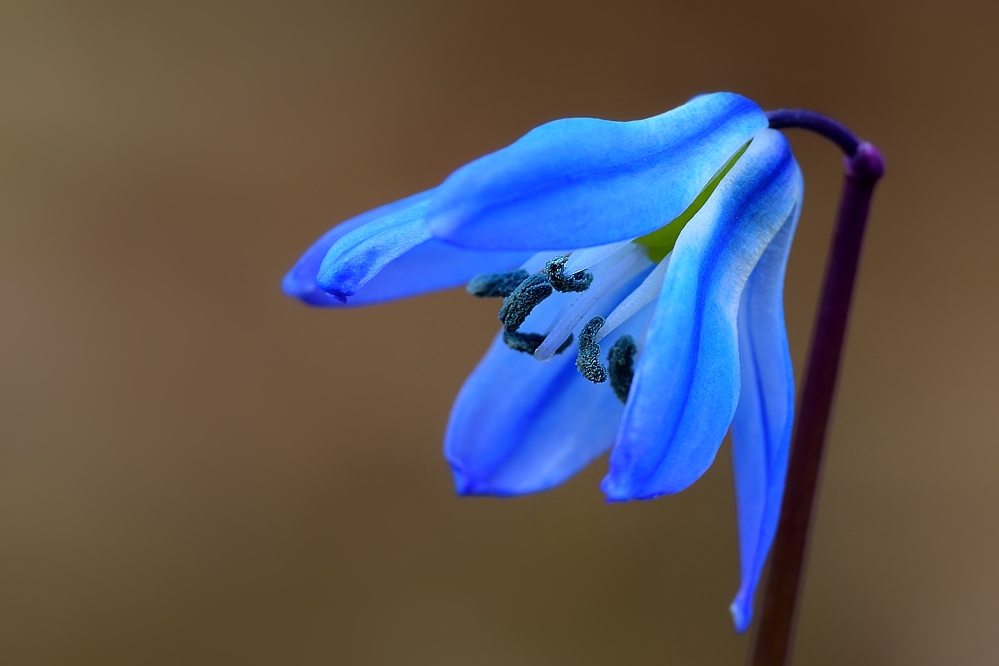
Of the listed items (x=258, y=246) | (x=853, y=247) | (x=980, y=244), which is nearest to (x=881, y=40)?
(x=980, y=244)

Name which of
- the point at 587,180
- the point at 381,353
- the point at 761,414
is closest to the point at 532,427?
the point at 761,414

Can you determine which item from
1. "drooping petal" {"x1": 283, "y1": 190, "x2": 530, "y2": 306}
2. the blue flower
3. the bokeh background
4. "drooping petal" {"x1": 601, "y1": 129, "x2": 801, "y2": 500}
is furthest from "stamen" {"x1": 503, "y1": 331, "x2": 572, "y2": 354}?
the bokeh background

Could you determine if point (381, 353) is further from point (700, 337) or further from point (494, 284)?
point (700, 337)

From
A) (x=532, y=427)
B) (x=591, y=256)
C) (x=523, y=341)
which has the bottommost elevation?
(x=532, y=427)

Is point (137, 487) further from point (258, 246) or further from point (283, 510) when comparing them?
point (258, 246)

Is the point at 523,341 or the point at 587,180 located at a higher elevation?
the point at 587,180

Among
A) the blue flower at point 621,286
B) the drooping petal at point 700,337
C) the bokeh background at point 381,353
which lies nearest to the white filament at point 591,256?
the blue flower at point 621,286
